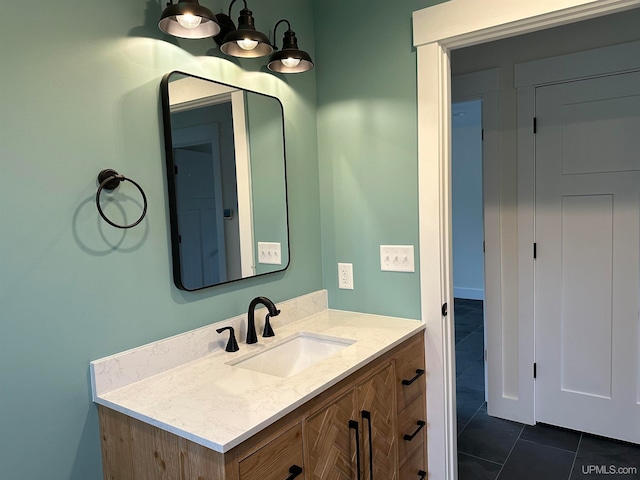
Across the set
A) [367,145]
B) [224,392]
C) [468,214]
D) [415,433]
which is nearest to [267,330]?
[224,392]

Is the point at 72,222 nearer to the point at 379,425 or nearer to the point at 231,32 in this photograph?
the point at 231,32

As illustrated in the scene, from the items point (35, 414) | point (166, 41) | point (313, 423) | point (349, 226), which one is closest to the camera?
point (35, 414)

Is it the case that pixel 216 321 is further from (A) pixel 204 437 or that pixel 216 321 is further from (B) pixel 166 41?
(B) pixel 166 41

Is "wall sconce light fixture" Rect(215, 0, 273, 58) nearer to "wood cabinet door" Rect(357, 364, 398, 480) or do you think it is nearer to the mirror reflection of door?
the mirror reflection of door

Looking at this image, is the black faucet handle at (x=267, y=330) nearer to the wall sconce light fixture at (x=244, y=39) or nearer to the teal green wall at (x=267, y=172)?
the teal green wall at (x=267, y=172)

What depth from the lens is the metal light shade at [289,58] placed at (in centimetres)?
179

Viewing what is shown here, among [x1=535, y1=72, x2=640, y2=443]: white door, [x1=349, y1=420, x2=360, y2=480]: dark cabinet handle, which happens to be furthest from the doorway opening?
[x1=349, y1=420, x2=360, y2=480]: dark cabinet handle

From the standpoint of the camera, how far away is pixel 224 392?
131 centimetres

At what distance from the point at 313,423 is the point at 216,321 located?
0.58m

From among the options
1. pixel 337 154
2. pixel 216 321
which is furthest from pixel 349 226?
pixel 216 321

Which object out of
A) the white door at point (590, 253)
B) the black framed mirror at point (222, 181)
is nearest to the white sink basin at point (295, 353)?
the black framed mirror at point (222, 181)

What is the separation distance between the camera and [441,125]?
1.88 metres

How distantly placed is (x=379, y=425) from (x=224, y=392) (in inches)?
25.0

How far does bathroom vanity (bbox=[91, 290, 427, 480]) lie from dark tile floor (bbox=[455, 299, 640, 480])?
2.26 ft
